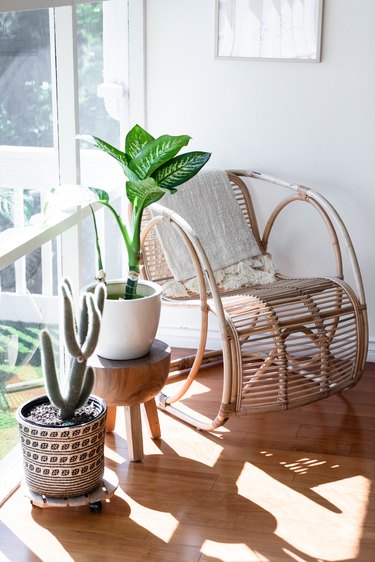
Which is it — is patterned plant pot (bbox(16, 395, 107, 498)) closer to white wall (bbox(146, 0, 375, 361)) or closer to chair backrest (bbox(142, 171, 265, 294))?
chair backrest (bbox(142, 171, 265, 294))

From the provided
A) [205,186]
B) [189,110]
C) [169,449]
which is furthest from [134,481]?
[189,110]

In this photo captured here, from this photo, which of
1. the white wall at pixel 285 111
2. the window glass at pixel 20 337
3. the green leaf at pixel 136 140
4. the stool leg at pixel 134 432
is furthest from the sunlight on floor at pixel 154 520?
the white wall at pixel 285 111

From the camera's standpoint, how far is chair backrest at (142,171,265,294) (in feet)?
11.4

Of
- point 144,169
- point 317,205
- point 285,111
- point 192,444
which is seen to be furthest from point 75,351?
point 285,111

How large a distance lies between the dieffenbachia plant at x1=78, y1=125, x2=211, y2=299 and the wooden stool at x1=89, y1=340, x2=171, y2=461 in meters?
0.22

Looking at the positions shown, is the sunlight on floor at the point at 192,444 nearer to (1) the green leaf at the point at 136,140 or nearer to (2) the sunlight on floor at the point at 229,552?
(2) the sunlight on floor at the point at 229,552

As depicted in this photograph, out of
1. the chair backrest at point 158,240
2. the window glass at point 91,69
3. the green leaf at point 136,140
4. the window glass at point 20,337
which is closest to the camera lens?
the window glass at point 20,337

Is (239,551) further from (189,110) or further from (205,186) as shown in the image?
(189,110)

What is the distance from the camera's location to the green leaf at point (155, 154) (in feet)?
8.95

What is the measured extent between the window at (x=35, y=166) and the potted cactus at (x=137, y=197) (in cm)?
16

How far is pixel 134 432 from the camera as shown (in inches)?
113

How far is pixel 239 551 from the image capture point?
94.7 inches

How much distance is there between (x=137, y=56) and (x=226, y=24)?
398 mm

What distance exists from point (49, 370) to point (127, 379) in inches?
15.9
